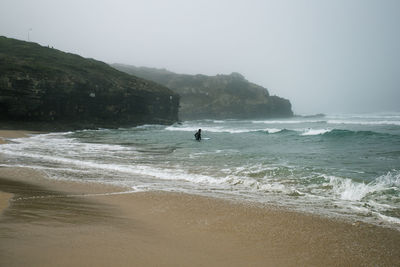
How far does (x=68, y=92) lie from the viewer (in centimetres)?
3978

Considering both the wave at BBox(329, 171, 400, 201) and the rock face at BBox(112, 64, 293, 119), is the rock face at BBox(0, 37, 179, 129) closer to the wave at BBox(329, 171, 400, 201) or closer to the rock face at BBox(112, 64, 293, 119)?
the wave at BBox(329, 171, 400, 201)

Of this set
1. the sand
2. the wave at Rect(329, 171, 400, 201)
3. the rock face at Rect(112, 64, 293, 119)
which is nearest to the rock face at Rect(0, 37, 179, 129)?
the sand

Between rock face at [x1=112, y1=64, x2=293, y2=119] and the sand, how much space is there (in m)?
105

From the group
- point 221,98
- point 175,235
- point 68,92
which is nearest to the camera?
point 175,235

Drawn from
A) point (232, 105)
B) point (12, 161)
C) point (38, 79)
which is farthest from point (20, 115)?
point (232, 105)

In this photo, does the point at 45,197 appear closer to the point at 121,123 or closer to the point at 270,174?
the point at 270,174

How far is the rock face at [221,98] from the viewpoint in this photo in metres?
113

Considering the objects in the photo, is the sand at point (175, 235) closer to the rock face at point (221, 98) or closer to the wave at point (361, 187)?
the wave at point (361, 187)

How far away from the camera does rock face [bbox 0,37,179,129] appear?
3468 centimetres

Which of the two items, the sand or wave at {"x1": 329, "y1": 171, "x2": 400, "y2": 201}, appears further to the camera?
wave at {"x1": 329, "y1": 171, "x2": 400, "y2": 201}

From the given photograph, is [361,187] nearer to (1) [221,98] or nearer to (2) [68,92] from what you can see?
(2) [68,92]

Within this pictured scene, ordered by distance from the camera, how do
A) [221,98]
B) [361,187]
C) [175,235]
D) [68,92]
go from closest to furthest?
[175,235] → [361,187] → [68,92] → [221,98]

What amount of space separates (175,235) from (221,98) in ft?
376

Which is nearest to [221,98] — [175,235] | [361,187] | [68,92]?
[68,92]
